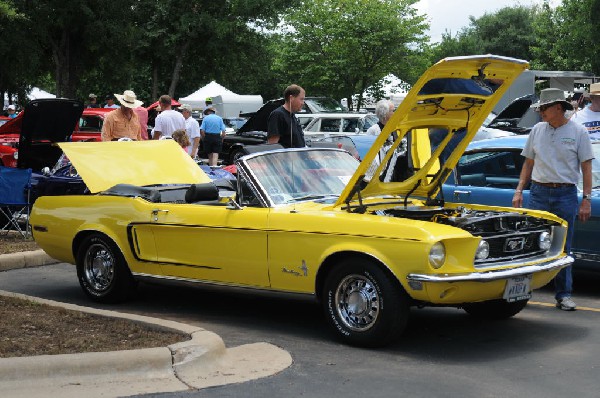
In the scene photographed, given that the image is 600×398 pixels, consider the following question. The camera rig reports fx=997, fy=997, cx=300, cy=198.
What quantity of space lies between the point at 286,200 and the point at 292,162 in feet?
1.66

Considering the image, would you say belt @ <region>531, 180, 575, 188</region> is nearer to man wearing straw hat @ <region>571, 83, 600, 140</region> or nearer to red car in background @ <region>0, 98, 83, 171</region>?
man wearing straw hat @ <region>571, 83, 600, 140</region>

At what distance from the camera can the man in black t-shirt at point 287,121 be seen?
1112 cm

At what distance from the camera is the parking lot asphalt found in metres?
6.09

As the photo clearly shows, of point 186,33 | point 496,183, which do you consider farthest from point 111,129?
point 186,33

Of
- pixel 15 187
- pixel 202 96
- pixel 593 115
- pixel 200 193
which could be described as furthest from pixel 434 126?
pixel 202 96

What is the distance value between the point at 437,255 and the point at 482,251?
445mm

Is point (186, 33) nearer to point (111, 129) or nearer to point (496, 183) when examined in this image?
point (111, 129)

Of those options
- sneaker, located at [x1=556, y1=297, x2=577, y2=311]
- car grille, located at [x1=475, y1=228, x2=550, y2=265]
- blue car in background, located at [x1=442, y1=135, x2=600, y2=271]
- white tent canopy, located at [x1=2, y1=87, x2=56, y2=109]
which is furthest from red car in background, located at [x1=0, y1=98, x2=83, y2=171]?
white tent canopy, located at [x1=2, y1=87, x2=56, y2=109]

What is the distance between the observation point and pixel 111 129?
13945mm

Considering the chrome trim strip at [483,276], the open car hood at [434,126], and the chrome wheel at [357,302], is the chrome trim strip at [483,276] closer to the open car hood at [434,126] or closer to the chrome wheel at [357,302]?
the chrome wheel at [357,302]

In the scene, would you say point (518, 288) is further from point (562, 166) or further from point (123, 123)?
point (123, 123)

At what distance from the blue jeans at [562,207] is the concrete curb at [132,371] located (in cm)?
297

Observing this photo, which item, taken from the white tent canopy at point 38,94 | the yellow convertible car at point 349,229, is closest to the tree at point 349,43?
the white tent canopy at point 38,94

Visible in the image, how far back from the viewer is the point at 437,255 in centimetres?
684
